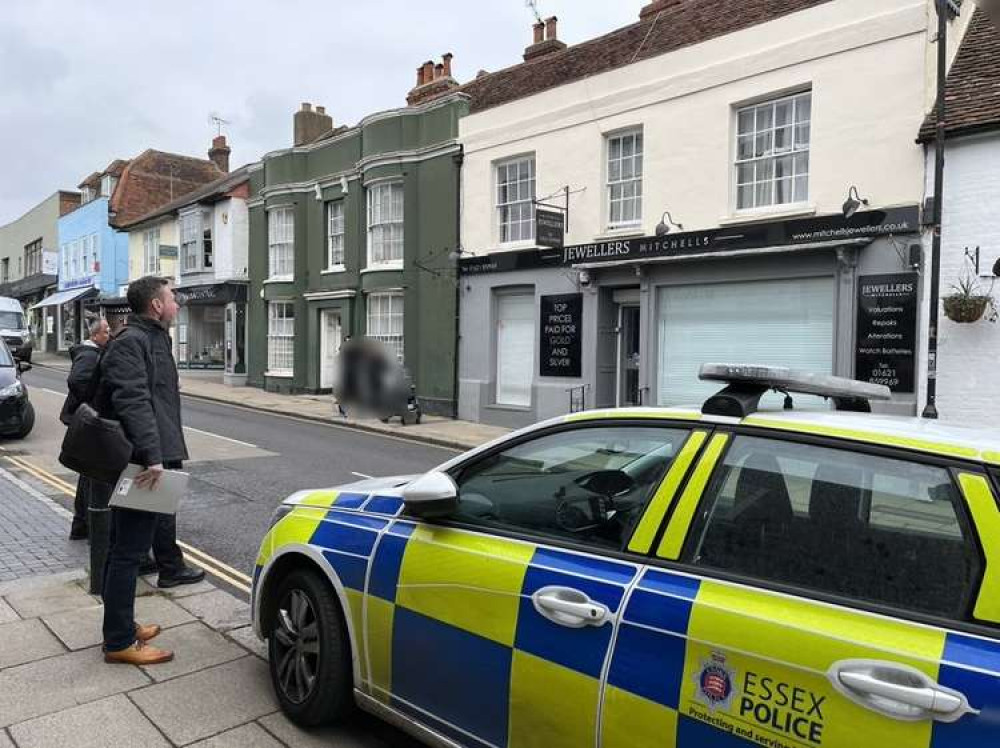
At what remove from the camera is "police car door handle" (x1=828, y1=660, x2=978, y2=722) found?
1657 millimetres

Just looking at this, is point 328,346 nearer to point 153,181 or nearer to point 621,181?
point 621,181

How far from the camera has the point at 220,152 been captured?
40.2 m

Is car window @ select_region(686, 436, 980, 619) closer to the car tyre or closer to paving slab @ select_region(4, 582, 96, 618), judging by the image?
paving slab @ select_region(4, 582, 96, 618)

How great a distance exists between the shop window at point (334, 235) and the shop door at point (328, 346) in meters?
1.48

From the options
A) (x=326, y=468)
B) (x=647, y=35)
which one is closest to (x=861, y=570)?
(x=326, y=468)

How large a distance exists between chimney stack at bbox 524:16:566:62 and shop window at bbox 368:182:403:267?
4.35 meters

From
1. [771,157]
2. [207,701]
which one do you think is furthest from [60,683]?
[771,157]

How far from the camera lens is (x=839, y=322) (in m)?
11.0

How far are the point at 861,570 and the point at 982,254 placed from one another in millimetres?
9472

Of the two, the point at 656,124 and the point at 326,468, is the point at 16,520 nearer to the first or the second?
the point at 326,468

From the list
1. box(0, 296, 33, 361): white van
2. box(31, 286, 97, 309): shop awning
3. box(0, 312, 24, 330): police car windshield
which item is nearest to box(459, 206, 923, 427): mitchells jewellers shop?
box(0, 296, 33, 361): white van

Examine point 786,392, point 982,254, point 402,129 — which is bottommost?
point 786,392

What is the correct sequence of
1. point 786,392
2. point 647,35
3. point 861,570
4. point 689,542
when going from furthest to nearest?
point 647,35
point 786,392
point 689,542
point 861,570

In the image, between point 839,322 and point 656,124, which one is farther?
point 656,124
